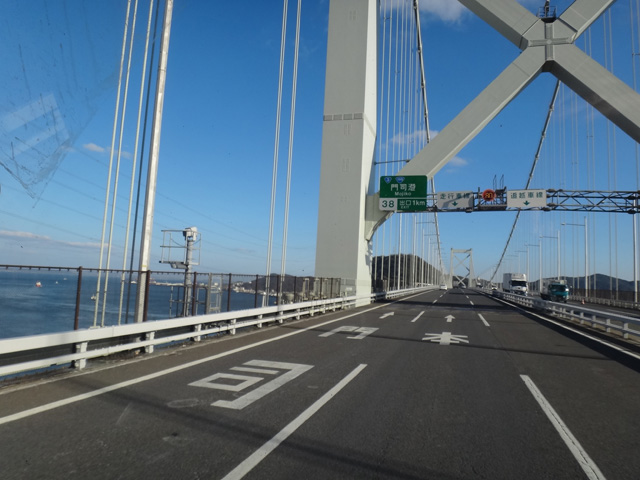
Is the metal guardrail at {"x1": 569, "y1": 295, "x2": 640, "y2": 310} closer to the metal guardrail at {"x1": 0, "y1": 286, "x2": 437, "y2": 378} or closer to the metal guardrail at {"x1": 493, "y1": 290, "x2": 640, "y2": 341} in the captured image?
the metal guardrail at {"x1": 493, "y1": 290, "x2": 640, "y2": 341}

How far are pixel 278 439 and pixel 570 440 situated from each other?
315 cm

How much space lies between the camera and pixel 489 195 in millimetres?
29406

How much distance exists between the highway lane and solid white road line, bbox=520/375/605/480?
0.02 m

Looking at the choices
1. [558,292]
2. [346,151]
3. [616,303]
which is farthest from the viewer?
[558,292]

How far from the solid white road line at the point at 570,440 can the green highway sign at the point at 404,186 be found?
72.9 feet

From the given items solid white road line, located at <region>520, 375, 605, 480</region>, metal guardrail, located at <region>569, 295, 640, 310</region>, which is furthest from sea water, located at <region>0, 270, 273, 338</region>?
metal guardrail, located at <region>569, 295, 640, 310</region>

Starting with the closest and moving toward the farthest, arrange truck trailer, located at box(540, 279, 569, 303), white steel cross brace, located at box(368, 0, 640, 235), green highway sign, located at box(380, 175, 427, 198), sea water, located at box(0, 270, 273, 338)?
sea water, located at box(0, 270, 273, 338) → white steel cross brace, located at box(368, 0, 640, 235) → green highway sign, located at box(380, 175, 427, 198) → truck trailer, located at box(540, 279, 569, 303)

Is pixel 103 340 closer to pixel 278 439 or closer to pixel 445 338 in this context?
pixel 278 439

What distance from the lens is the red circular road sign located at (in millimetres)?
29375

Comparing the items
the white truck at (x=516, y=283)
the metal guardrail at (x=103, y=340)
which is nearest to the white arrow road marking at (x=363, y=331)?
the metal guardrail at (x=103, y=340)

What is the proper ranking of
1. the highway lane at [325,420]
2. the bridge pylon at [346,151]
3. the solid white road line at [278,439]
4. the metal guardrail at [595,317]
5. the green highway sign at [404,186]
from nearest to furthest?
1. the solid white road line at [278,439]
2. the highway lane at [325,420]
3. the metal guardrail at [595,317]
4. the bridge pylon at [346,151]
5. the green highway sign at [404,186]

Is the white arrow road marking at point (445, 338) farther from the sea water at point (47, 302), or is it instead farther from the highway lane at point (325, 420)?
the sea water at point (47, 302)

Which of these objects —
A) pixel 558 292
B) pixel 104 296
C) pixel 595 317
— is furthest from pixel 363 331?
pixel 558 292

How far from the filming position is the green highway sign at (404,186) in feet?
91.2
